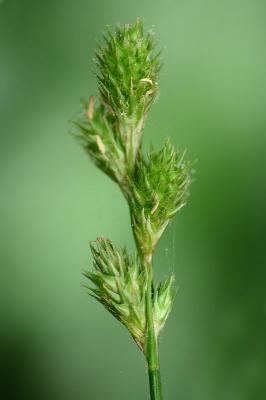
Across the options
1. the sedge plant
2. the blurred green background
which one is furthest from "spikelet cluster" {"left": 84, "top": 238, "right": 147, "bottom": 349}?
the blurred green background

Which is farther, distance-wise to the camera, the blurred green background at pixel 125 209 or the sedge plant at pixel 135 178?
the blurred green background at pixel 125 209

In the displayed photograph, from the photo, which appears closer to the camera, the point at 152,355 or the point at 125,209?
the point at 152,355

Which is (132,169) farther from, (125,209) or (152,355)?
(125,209)

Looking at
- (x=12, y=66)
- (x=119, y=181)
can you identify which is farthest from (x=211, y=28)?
(x=119, y=181)

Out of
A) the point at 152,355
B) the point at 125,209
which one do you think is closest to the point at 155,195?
the point at 152,355

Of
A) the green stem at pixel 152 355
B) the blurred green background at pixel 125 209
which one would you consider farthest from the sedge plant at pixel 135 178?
the blurred green background at pixel 125 209

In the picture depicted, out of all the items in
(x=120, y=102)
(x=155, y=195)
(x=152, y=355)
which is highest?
(x=120, y=102)

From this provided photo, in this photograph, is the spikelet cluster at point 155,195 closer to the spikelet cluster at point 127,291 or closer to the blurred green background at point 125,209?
Answer: the spikelet cluster at point 127,291
